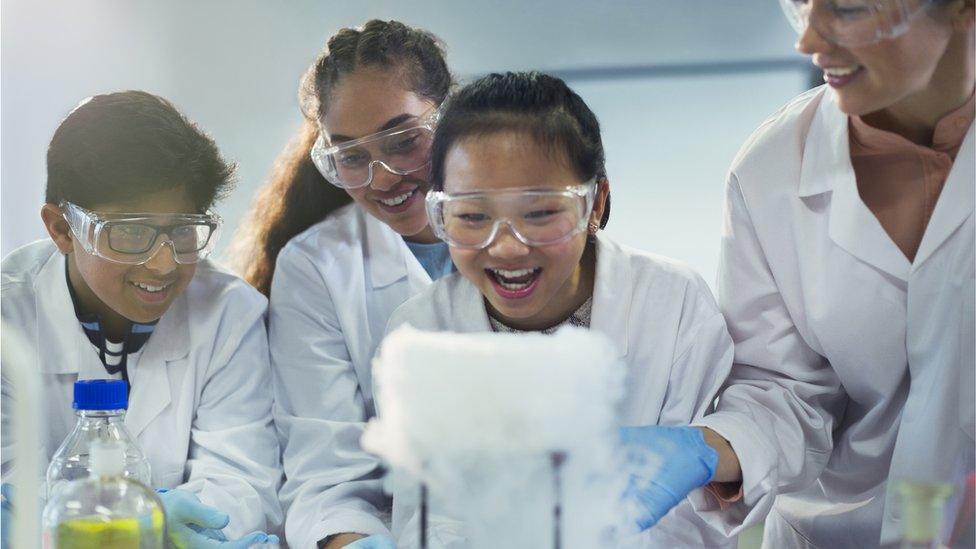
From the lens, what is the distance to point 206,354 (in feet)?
7.16

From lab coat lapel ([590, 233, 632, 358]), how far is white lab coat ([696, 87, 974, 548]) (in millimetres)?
204

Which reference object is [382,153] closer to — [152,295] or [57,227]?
[152,295]

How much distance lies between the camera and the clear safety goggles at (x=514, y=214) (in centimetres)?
171

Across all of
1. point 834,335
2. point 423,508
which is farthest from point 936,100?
point 423,508

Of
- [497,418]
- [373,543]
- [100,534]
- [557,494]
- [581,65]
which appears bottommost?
[373,543]

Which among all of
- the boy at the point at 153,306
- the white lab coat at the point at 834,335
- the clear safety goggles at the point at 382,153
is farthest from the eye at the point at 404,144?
the white lab coat at the point at 834,335

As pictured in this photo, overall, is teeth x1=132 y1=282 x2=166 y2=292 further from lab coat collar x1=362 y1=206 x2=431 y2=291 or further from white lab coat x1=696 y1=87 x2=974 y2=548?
white lab coat x1=696 y1=87 x2=974 y2=548

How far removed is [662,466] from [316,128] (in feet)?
3.99

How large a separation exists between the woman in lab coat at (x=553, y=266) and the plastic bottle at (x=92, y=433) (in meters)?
0.52

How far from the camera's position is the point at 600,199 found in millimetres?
1926

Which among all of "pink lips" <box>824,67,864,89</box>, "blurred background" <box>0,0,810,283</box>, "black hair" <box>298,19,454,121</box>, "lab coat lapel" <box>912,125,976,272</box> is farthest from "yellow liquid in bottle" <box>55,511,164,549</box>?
"blurred background" <box>0,0,810,283</box>

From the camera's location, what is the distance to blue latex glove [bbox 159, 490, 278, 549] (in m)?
1.69

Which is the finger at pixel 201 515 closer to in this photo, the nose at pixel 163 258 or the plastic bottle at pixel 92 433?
the plastic bottle at pixel 92 433

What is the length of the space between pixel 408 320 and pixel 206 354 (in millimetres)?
489
